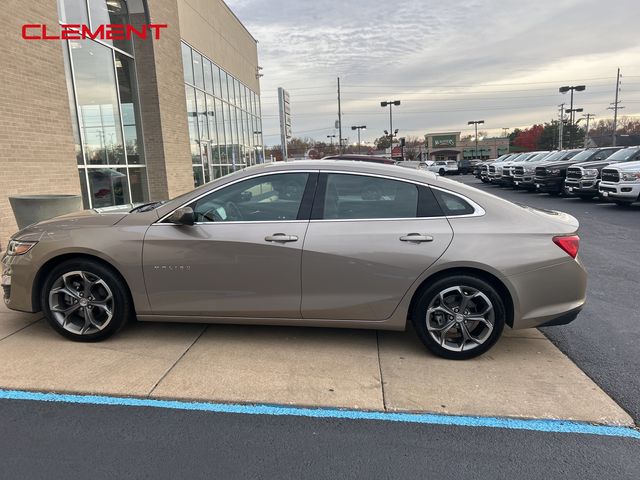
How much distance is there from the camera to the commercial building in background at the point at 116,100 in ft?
25.3

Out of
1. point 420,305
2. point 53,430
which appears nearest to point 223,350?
point 53,430

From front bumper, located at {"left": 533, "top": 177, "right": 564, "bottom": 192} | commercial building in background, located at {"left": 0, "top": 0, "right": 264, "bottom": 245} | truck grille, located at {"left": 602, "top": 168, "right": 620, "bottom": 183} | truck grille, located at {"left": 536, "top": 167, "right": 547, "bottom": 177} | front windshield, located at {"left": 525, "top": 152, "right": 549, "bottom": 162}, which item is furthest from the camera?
front windshield, located at {"left": 525, "top": 152, "right": 549, "bottom": 162}

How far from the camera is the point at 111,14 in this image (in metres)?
11.8

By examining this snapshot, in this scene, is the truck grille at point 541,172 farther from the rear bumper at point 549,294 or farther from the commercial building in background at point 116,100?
the rear bumper at point 549,294

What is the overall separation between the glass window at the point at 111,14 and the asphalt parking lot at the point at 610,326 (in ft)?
38.4

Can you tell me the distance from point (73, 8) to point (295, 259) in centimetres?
981

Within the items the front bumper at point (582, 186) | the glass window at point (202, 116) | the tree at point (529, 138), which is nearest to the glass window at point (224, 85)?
the glass window at point (202, 116)

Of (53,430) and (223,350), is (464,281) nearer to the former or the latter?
(223,350)

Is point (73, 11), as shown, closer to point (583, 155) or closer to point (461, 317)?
point (461, 317)

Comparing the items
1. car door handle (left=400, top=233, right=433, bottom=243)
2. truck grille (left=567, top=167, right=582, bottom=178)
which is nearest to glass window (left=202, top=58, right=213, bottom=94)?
truck grille (left=567, top=167, right=582, bottom=178)

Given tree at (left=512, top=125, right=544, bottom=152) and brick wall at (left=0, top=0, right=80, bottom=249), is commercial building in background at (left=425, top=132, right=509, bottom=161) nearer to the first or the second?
tree at (left=512, top=125, right=544, bottom=152)

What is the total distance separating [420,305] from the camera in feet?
11.9

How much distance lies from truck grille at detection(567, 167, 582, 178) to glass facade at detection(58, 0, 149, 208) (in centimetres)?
1434

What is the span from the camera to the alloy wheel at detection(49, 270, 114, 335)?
3.92m
